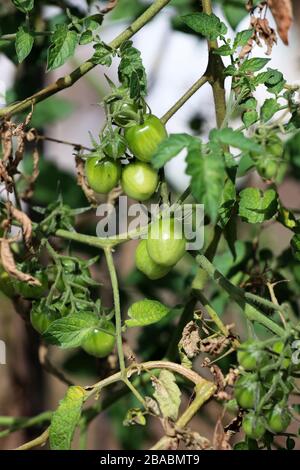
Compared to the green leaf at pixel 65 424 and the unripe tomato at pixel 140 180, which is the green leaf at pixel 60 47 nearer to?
the unripe tomato at pixel 140 180

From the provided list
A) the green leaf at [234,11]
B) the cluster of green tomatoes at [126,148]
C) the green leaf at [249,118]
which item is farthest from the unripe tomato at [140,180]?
the green leaf at [234,11]

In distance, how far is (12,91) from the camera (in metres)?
1.13

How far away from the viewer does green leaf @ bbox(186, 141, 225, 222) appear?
591mm

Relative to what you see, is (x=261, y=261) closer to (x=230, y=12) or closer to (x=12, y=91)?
(x=230, y=12)

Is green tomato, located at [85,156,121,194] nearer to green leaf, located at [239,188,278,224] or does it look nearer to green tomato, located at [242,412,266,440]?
green leaf, located at [239,188,278,224]

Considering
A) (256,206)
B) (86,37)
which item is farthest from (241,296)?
(86,37)

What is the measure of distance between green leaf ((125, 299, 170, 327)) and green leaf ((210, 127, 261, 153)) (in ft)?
0.69

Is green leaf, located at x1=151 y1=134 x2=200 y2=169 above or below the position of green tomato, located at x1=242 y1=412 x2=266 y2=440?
above

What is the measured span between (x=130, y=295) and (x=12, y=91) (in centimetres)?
36

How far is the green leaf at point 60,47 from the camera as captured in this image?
747mm

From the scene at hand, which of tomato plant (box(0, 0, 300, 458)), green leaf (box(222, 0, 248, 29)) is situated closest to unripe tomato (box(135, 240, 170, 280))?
tomato plant (box(0, 0, 300, 458))

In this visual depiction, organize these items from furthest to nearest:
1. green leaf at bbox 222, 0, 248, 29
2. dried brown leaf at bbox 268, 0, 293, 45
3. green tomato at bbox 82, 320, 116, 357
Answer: green leaf at bbox 222, 0, 248, 29
green tomato at bbox 82, 320, 116, 357
dried brown leaf at bbox 268, 0, 293, 45

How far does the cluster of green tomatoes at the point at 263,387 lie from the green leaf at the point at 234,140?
0.16 m

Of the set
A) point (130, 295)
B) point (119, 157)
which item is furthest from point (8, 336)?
point (119, 157)
